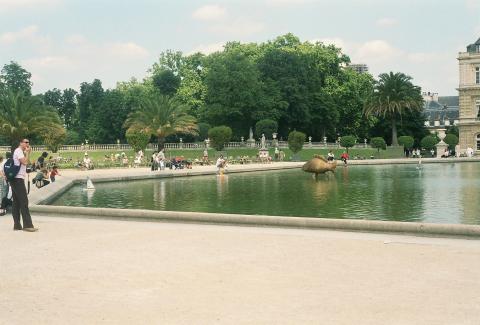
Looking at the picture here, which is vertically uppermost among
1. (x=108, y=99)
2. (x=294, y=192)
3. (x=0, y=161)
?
(x=108, y=99)

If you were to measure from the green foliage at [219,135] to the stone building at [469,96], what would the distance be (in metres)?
43.0

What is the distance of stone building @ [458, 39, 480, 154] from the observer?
90.0 metres

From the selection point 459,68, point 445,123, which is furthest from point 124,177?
point 445,123

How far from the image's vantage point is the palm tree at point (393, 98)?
8281 cm

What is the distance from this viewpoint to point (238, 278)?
8125 millimetres

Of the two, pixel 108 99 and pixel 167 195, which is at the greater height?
pixel 108 99

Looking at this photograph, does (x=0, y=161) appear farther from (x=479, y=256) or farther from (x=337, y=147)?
(x=337, y=147)

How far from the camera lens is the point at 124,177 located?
1375 inches

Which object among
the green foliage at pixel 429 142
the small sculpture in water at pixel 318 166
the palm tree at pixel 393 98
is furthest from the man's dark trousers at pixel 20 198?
the green foliage at pixel 429 142

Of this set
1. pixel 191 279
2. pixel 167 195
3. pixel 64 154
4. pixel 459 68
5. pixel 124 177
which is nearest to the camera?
pixel 191 279

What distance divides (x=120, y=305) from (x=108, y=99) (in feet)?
262

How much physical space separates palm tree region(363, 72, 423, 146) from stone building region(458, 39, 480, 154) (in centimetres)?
1004

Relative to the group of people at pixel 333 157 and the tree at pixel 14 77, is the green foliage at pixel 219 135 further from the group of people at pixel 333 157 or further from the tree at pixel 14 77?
the tree at pixel 14 77

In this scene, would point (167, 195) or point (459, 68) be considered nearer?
point (167, 195)
